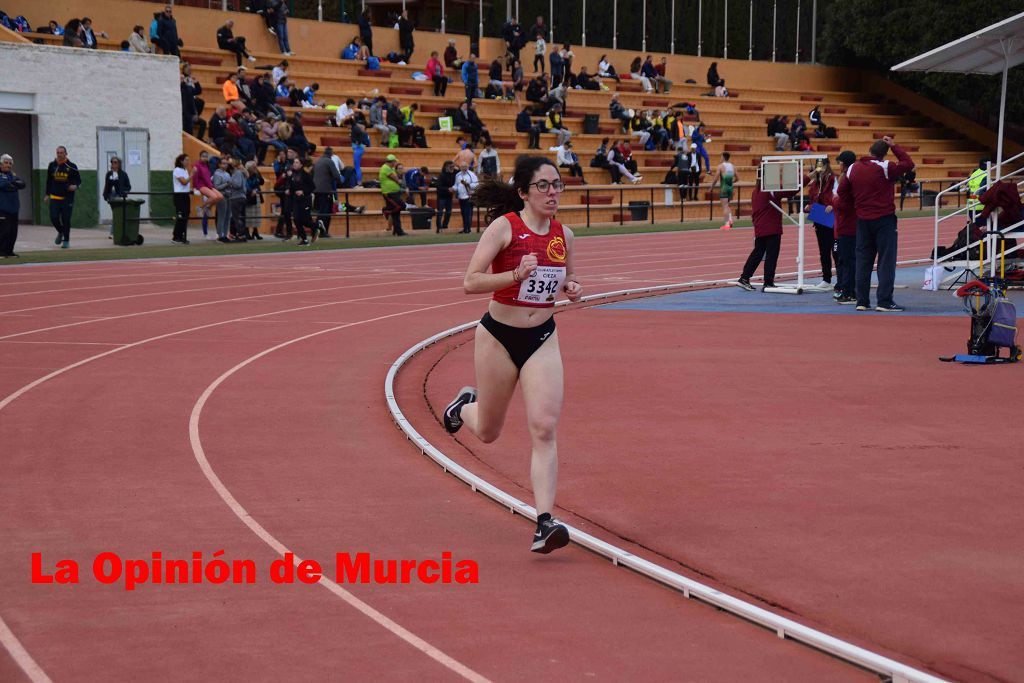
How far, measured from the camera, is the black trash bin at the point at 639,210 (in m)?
41.1

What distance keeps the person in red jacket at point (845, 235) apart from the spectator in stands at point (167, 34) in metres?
22.9

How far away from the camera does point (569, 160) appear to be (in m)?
41.9

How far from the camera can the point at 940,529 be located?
23.0 feet

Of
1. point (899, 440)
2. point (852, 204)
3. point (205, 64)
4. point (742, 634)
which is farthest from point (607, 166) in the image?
point (742, 634)

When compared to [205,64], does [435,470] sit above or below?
below

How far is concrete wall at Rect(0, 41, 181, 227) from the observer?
107 feet

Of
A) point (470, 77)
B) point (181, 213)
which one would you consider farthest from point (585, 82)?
point (181, 213)

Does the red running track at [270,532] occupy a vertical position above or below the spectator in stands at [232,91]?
below

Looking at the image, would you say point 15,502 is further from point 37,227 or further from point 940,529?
point 37,227

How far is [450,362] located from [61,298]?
26.3 ft

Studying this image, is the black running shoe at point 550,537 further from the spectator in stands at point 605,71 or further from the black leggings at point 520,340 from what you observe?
the spectator in stands at point 605,71

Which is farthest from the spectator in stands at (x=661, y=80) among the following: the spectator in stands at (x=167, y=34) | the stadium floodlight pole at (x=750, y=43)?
the spectator in stands at (x=167, y=34)

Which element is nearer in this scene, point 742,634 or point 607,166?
point 742,634

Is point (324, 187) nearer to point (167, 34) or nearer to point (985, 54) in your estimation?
point (167, 34)
